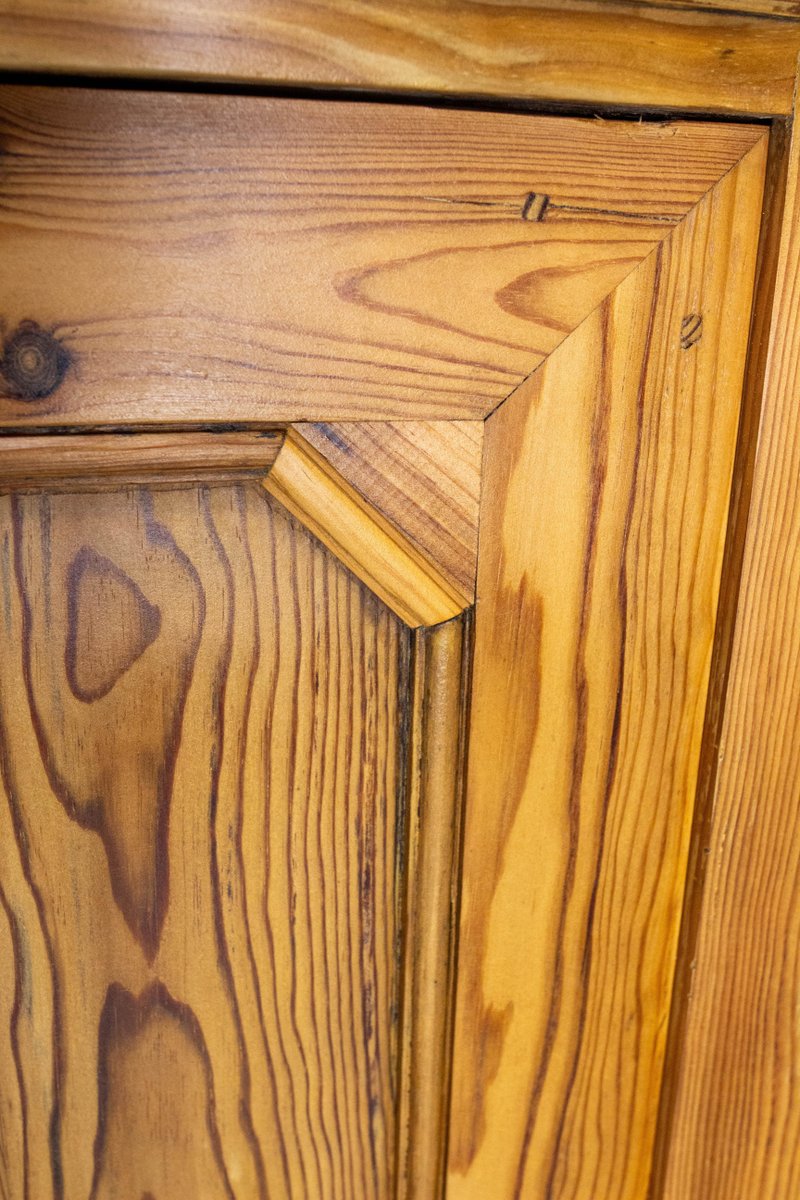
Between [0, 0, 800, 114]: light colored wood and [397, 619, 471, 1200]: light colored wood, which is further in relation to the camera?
[397, 619, 471, 1200]: light colored wood

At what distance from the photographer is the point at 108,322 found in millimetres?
305

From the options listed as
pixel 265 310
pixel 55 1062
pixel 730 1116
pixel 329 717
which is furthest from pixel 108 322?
pixel 730 1116

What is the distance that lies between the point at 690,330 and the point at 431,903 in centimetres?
25

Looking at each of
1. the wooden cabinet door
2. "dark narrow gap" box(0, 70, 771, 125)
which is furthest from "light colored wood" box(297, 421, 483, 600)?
"dark narrow gap" box(0, 70, 771, 125)

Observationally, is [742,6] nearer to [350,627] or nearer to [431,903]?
[350,627]

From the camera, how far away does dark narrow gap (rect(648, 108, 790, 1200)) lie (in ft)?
1.12

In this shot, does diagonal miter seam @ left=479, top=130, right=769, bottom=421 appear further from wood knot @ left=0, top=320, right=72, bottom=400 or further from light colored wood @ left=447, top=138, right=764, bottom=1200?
wood knot @ left=0, top=320, right=72, bottom=400

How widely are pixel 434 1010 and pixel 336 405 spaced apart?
0.27 metres

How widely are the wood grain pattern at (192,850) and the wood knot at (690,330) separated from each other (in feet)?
0.50

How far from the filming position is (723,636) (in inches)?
15.2

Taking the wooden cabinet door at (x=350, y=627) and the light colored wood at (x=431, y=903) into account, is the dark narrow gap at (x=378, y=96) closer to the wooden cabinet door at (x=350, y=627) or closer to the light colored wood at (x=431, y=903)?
the wooden cabinet door at (x=350, y=627)

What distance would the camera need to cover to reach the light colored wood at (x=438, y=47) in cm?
28

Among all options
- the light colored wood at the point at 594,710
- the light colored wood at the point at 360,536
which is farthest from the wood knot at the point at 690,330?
the light colored wood at the point at 360,536

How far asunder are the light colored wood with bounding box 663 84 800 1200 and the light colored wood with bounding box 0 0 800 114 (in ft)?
0.13
